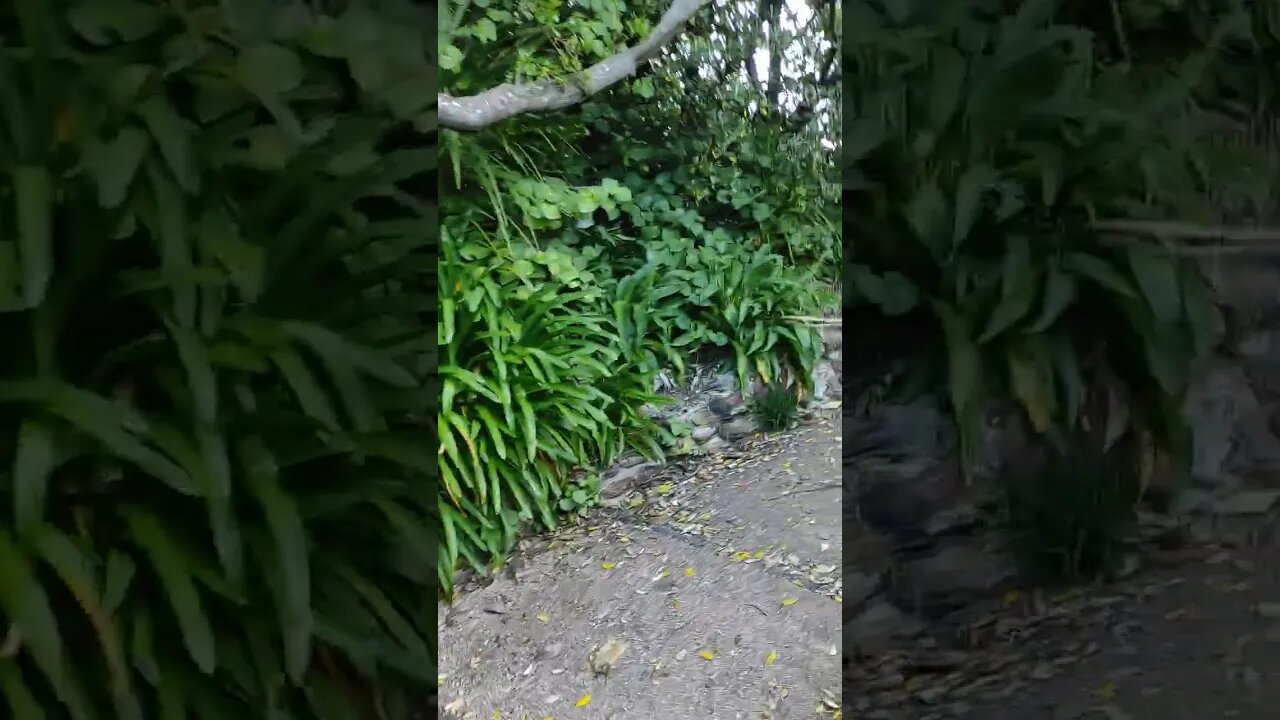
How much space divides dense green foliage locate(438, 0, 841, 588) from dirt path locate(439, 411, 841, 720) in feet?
0.19

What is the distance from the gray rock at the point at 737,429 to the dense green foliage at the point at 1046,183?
17cm

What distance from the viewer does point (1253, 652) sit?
99 centimetres

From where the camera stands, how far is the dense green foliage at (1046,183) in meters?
0.92

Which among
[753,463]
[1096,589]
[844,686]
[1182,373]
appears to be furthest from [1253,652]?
[753,463]

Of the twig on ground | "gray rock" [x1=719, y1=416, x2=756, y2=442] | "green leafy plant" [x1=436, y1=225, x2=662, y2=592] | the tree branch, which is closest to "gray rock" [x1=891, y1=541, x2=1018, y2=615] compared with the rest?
the twig on ground

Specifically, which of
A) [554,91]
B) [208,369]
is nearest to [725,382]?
[554,91]

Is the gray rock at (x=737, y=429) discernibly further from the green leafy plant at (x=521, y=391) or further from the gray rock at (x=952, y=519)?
the gray rock at (x=952, y=519)

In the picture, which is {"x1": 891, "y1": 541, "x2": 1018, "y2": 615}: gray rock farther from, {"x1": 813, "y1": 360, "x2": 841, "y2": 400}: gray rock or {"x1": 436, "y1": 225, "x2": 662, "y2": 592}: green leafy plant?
{"x1": 436, "y1": 225, "x2": 662, "y2": 592}: green leafy plant

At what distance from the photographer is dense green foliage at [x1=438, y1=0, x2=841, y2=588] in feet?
3.17

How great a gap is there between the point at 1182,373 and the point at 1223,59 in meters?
0.35

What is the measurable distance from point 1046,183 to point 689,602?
0.59 meters

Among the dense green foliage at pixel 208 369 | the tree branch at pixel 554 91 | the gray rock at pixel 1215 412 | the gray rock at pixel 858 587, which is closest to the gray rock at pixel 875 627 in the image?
the gray rock at pixel 858 587

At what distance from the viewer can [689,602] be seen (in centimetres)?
97

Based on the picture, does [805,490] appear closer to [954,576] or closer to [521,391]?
[954,576]
